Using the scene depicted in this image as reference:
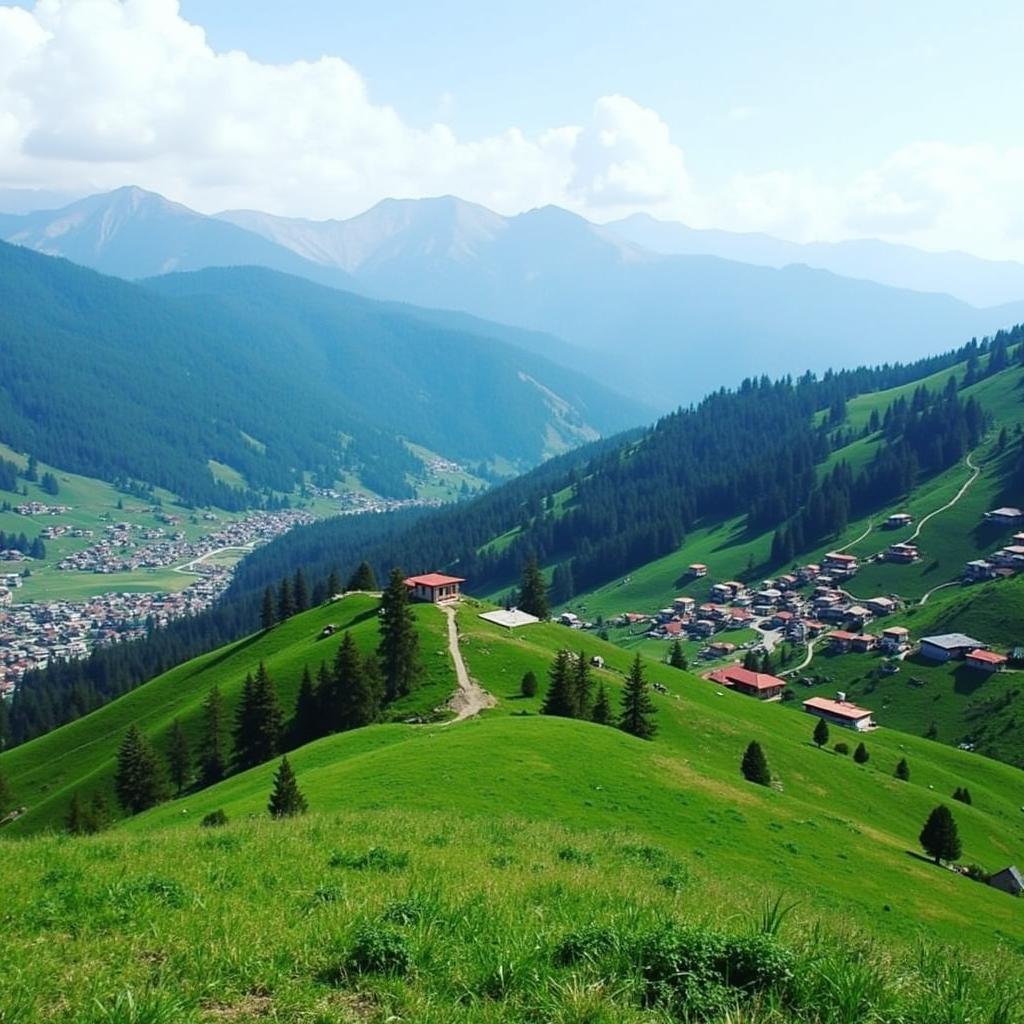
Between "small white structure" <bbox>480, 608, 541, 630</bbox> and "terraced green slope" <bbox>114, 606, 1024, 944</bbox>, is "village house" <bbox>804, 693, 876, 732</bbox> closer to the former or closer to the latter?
"terraced green slope" <bbox>114, 606, 1024, 944</bbox>

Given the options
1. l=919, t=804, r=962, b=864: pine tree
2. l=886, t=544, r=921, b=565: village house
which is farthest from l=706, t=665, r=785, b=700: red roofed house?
l=886, t=544, r=921, b=565: village house

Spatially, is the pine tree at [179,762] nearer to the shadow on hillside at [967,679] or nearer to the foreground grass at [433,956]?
the foreground grass at [433,956]

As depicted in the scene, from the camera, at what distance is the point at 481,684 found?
240 feet

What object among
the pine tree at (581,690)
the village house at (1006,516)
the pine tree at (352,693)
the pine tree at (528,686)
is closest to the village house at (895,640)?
the village house at (1006,516)

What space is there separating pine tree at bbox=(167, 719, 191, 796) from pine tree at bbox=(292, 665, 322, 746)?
10.3 m

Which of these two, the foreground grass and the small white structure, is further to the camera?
the small white structure

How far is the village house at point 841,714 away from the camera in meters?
110

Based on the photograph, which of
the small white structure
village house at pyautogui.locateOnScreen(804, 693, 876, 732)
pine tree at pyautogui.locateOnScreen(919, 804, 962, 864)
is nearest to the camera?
pine tree at pyautogui.locateOnScreen(919, 804, 962, 864)

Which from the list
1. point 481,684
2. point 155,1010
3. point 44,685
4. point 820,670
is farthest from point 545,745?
point 44,685

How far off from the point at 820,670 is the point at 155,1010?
503 feet

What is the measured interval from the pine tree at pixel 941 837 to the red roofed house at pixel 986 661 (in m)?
93.2

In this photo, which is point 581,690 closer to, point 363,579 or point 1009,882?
point 1009,882

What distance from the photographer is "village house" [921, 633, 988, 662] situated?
137750mm

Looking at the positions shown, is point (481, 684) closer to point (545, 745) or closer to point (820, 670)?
point (545, 745)
